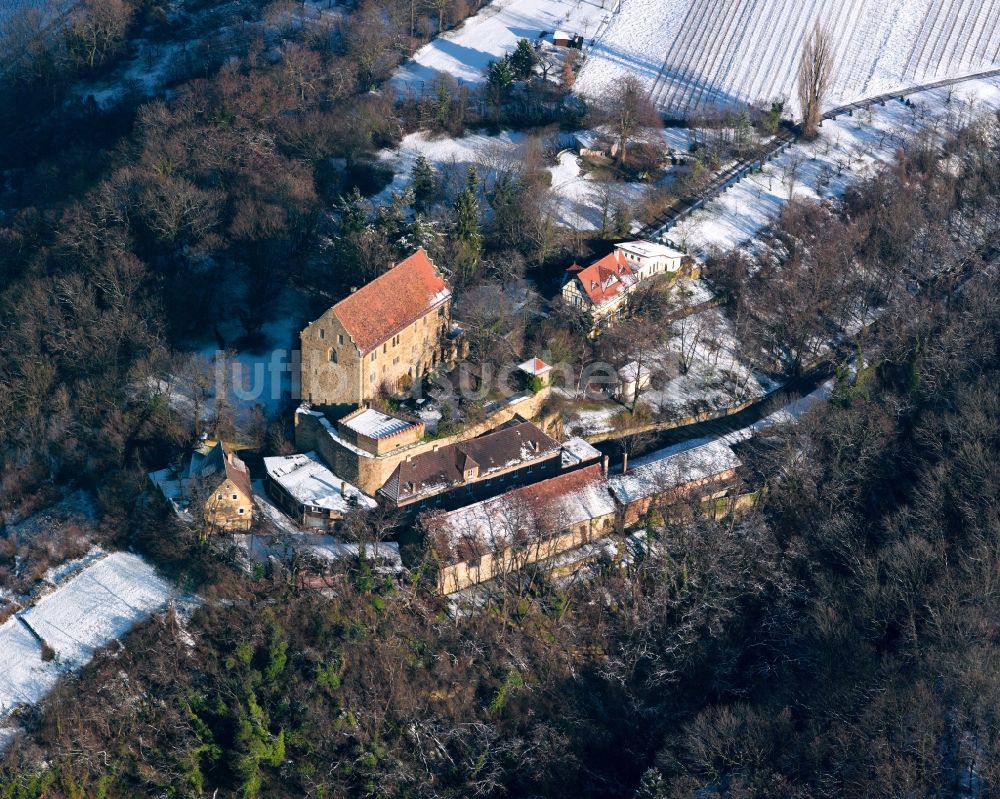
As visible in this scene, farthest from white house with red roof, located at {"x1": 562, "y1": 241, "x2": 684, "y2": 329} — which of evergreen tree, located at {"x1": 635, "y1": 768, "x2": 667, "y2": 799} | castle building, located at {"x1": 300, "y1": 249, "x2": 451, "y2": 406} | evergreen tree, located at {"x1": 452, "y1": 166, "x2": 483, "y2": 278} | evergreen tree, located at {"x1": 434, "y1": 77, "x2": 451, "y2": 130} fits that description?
evergreen tree, located at {"x1": 635, "y1": 768, "x2": 667, "y2": 799}

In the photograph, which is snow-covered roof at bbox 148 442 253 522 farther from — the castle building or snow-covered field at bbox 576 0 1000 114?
snow-covered field at bbox 576 0 1000 114

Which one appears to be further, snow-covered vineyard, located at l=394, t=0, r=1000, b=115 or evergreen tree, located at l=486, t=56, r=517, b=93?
snow-covered vineyard, located at l=394, t=0, r=1000, b=115

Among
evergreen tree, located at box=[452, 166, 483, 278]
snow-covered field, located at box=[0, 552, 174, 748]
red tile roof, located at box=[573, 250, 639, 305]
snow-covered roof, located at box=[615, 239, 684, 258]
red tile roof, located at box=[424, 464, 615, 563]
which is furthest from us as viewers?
snow-covered roof, located at box=[615, 239, 684, 258]

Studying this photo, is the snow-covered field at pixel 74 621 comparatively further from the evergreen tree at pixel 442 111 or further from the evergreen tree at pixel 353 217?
the evergreen tree at pixel 442 111

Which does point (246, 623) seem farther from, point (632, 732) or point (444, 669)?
point (632, 732)

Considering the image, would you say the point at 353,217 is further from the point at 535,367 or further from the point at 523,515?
the point at 523,515

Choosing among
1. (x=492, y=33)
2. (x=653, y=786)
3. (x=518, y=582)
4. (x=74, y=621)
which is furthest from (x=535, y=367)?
(x=492, y=33)
